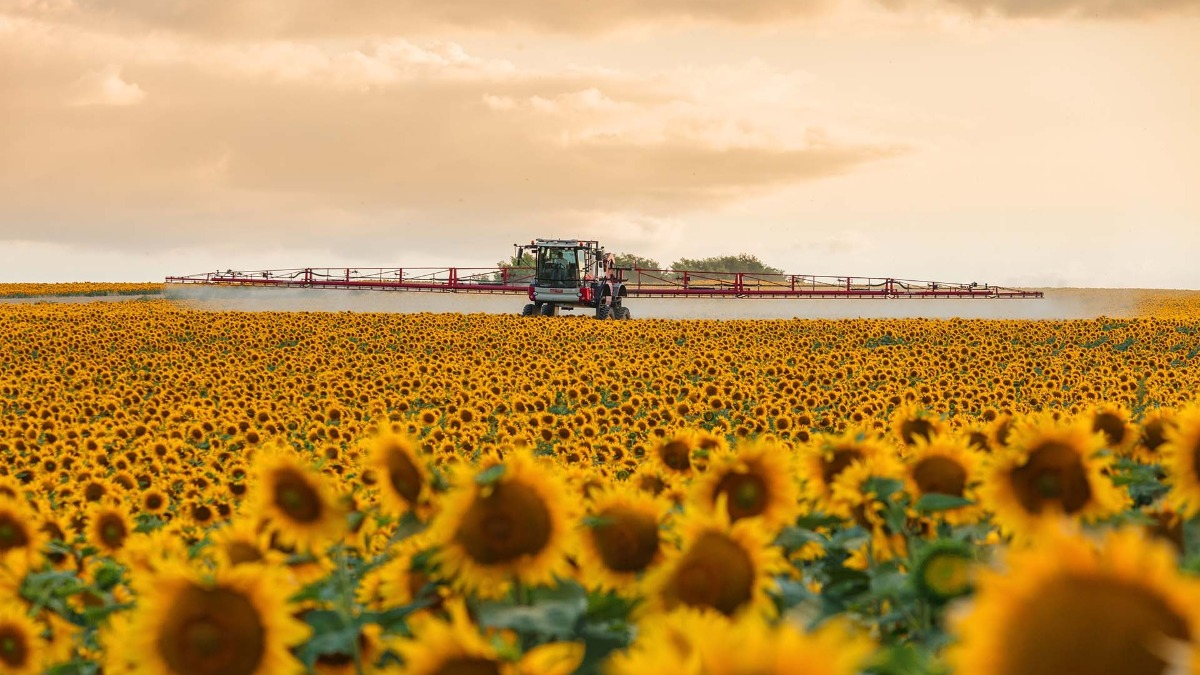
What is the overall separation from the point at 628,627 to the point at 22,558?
2537mm

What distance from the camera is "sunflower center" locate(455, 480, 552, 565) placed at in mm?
2613

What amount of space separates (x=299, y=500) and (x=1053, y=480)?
206 centimetres

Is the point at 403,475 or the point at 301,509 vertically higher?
the point at 403,475

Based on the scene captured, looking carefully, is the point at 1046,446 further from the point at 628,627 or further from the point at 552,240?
the point at 552,240

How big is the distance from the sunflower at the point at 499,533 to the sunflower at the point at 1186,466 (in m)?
1.72

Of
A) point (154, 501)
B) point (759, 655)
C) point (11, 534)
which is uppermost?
point (759, 655)

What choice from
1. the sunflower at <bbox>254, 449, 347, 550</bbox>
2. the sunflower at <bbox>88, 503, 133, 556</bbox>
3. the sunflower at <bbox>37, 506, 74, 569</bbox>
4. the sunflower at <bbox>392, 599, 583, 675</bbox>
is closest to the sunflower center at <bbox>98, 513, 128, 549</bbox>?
the sunflower at <bbox>88, 503, 133, 556</bbox>

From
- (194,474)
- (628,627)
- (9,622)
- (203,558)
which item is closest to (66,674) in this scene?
(9,622)

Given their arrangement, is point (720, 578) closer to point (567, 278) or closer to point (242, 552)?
point (242, 552)

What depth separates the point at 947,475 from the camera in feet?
11.4

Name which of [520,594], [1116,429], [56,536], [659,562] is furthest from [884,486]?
[56,536]

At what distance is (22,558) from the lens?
4.09 m

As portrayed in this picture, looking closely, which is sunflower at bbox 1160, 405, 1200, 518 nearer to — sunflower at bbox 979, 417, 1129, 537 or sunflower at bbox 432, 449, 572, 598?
sunflower at bbox 979, 417, 1129, 537

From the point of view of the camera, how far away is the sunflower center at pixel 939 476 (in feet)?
11.3
